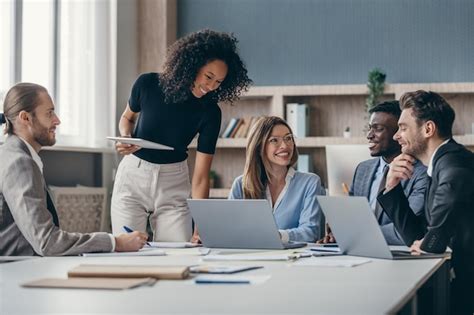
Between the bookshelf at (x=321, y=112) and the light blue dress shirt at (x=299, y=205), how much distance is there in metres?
2.67

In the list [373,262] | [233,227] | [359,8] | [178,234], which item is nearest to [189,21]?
[359,8]

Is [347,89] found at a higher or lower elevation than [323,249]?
higher

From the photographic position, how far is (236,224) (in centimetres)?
268

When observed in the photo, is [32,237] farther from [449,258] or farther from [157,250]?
[449,258]

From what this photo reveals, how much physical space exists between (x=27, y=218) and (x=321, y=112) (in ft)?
13.6

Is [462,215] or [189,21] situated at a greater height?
[189,21]

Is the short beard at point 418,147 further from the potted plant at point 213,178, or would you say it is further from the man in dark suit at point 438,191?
the potted plant at point 213,178

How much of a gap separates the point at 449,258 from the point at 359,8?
13.4ft

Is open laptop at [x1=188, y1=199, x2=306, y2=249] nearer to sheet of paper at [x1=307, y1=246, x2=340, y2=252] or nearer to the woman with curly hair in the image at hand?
sheet of paper at [x1=307, y1=246, x2=340, y2=252]

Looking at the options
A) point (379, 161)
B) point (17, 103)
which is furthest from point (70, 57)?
point (17, 103)

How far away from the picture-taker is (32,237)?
8.02ft

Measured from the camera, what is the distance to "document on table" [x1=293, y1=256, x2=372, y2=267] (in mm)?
2172

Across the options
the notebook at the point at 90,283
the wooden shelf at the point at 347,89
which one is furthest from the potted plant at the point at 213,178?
the notebook at the point at 90,283

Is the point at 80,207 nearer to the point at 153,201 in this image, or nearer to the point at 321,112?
the point at 321,112
